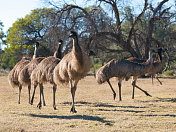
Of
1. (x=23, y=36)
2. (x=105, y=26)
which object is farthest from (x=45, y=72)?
(x=23, y=36)

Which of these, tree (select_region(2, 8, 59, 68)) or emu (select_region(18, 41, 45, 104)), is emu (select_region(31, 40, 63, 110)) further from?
tree (select_region(2, 8, 59, 68))

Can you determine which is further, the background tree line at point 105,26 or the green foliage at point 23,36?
the green foliage at point 23,36

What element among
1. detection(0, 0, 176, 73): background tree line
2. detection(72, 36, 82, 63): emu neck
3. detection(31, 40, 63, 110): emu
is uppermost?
detection(0, 0, 176, 73): background tree line

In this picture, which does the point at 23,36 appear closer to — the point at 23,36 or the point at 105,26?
the point at 23,36

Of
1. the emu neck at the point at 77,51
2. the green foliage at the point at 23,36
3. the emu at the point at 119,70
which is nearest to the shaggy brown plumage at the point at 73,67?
the emu neck at the point at 77,51

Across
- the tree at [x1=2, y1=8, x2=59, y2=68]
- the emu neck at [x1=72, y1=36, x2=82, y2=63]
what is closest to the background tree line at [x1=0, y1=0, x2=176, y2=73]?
the tree at [x1=2, y1=8, x2=59, y2=68]

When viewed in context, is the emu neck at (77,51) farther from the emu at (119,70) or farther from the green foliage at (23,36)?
the green foliage at (23,36)

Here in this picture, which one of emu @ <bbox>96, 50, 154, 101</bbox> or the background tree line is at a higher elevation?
the background tree line

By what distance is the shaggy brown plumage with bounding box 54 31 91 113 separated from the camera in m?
7.46

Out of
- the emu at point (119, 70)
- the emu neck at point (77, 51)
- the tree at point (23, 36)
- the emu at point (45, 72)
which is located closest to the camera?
the emu neck at point (77, 51)

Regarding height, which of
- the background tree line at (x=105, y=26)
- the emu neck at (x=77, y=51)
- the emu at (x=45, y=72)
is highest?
the background tree line at (x=105, y=26)

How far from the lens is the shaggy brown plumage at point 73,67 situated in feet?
24.5

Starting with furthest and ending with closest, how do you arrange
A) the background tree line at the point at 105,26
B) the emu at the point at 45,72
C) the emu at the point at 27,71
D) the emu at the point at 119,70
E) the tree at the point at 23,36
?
the tree at the point at 23,36
the background tree line at the point at 105,26
the emu at the point at 119,70
the emu at the point at 27,71
the emu at the point at 45,72

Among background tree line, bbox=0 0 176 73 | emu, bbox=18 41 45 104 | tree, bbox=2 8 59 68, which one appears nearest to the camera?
emu, bbox=18 41 45 104
